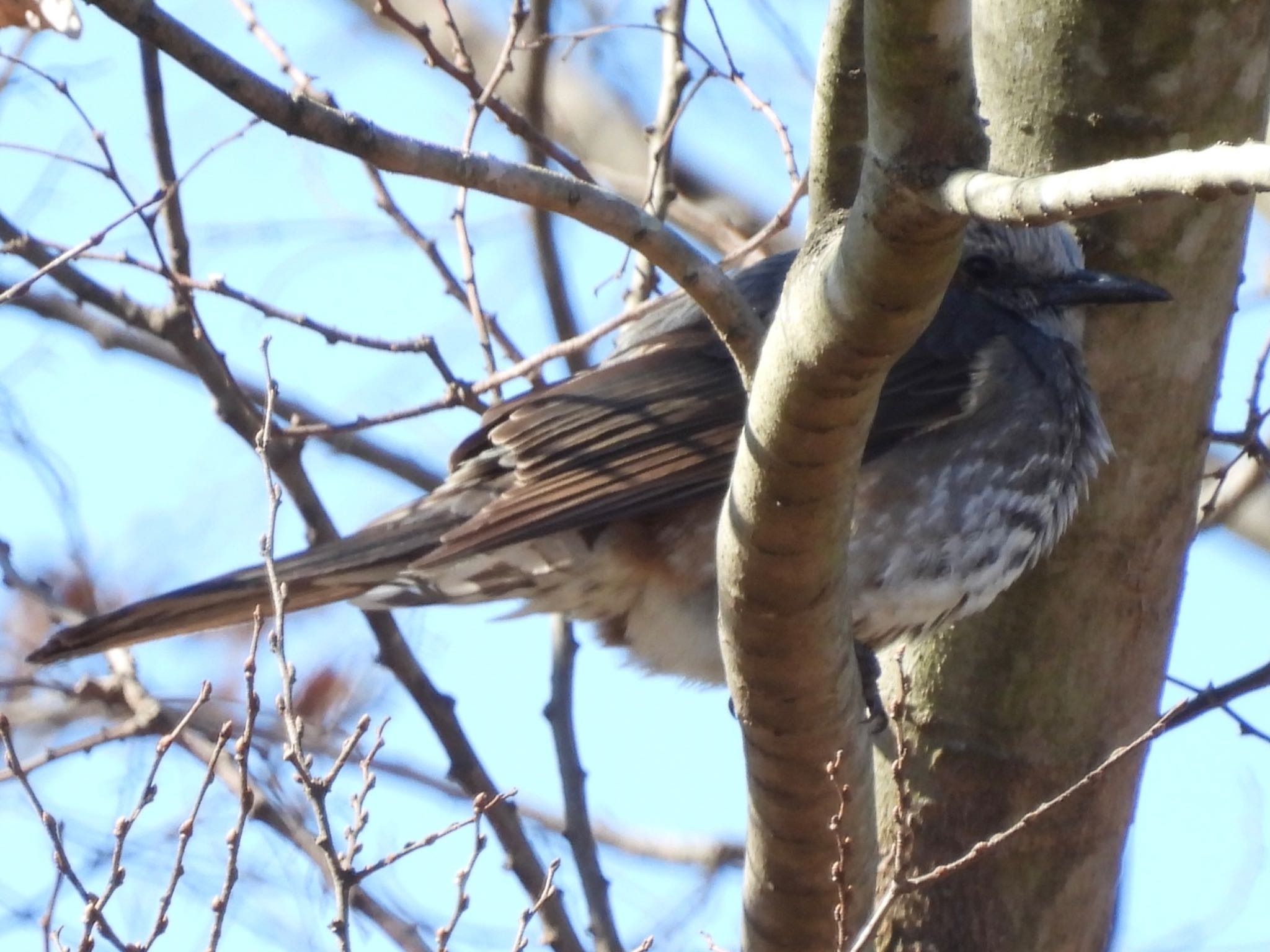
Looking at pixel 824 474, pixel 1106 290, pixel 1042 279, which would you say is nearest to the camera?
pixel 824 474

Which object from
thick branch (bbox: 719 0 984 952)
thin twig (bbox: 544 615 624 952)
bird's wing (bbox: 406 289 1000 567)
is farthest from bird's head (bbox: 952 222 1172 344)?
thin twig (bbox: 544 615 624 952)

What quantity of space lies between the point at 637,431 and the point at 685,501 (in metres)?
0.22

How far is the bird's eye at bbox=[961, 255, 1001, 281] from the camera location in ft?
15.2

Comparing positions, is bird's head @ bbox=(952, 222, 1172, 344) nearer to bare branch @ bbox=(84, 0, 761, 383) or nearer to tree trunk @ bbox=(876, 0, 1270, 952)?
tree trunk @ bbox=(876, 0, 1270, 952)

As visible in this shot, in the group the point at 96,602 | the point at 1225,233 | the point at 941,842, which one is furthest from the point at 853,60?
the point at 96,602

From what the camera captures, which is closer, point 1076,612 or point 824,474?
point 824,474

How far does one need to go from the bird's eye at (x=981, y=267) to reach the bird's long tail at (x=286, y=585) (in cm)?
166

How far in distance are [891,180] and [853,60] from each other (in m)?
1.14

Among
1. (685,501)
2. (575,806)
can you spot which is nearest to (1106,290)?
(685,501)

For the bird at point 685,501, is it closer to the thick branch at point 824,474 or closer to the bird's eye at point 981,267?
the bird's eye at point 981,267

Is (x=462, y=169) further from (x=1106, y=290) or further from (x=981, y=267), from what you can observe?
(x=981, y=267)

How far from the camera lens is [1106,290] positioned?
376 centimetres

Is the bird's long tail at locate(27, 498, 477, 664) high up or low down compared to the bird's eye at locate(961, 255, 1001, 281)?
down

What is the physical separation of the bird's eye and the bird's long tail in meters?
1.66
